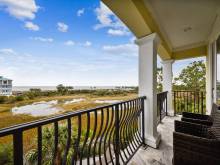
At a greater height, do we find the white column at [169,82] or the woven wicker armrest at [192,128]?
the white column at [169,82]

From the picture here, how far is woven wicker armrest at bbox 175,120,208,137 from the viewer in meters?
1.81

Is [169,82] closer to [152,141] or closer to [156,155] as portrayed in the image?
[152,141]

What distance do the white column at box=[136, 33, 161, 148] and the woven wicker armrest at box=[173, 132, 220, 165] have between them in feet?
2.84

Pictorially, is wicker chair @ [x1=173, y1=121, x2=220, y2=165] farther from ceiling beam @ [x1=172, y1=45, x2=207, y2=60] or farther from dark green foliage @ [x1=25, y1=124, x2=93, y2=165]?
ceiling beam @ [x1=172, y1=45, x2=207, y2=60]

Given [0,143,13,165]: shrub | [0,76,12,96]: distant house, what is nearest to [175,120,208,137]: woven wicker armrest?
[0,143,13,165]: shrub

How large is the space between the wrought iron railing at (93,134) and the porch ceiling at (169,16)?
1.24 m

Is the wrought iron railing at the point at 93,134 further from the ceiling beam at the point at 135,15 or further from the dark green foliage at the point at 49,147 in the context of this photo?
the ceiling beam at the point at 135,15

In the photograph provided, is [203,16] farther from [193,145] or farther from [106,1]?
[193,145]

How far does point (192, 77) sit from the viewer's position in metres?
7.07

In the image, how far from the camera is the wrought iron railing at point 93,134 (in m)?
0.83

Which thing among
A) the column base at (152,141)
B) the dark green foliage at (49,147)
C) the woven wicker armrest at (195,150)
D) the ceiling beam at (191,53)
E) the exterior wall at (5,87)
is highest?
the ceiling beam at (191,53)

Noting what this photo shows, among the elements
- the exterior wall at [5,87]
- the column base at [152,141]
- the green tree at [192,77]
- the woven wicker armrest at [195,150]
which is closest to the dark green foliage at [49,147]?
the column base at [152,141]

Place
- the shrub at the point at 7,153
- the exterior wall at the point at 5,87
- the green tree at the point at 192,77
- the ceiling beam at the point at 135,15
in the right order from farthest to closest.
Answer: the green tree at the point at 192,77 → the exterior wall at the point at 5,87 → the ceiling beam at the point at 135,15 → the shrub at the point at 7,153

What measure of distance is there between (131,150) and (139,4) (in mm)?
2139
